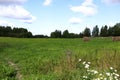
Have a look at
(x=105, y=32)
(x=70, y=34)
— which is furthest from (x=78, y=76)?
(x=105, y=32)

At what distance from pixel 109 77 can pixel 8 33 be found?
367 ft

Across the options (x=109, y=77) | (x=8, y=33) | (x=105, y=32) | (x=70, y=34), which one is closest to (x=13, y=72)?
(x=109, y=77)

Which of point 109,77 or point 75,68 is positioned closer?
point 109,77

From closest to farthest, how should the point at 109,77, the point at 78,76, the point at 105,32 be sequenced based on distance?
the point at 109,77 → the point at 78,76 → the point at 105,32

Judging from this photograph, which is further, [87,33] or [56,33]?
[87,33]

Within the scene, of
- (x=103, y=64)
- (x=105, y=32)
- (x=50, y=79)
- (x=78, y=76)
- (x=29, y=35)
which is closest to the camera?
(x=78, y=76)

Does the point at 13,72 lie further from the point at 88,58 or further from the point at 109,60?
the point at 109,60

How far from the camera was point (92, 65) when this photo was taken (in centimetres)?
1570

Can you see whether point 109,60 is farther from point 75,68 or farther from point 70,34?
point 70,34

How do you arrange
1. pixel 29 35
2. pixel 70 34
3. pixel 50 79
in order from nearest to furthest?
pixel 50 79
pixel 29 35
pixel 70 34

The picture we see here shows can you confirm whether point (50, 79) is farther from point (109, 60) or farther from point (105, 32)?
point (105, 32)

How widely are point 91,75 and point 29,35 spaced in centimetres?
9395

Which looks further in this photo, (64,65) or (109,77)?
(64,65)

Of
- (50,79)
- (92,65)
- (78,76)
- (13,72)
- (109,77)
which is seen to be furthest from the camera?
(13,72)
